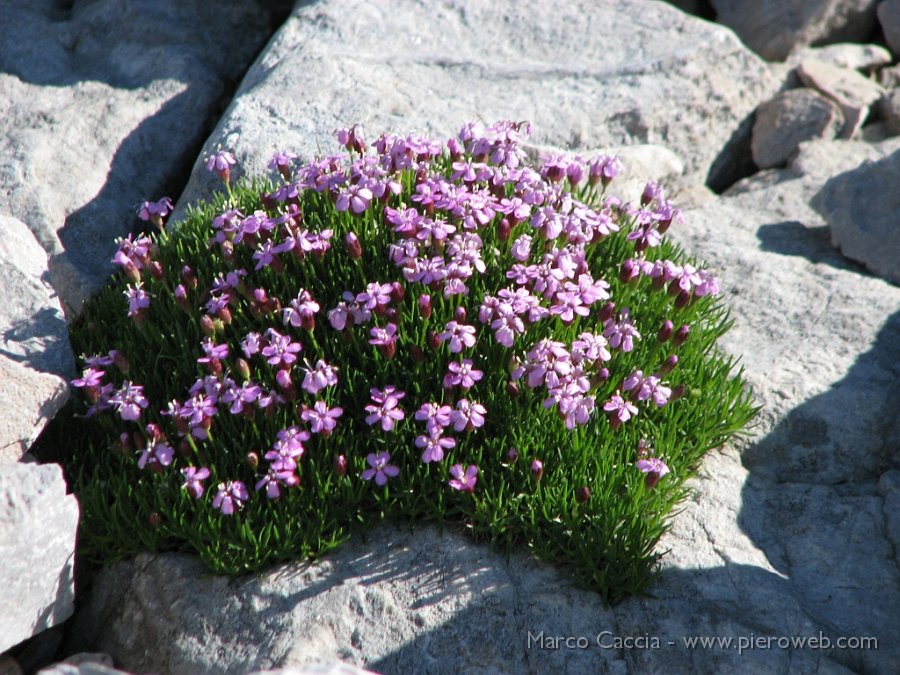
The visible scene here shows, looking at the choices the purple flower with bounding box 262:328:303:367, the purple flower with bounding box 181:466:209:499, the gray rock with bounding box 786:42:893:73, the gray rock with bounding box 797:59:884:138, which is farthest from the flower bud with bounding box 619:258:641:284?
the gray rock with bounding box 786:42:893:73

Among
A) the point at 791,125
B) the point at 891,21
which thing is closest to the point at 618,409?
the point at 791,125

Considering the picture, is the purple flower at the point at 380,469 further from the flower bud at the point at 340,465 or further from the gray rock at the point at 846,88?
the gray rock at the point at 846,88

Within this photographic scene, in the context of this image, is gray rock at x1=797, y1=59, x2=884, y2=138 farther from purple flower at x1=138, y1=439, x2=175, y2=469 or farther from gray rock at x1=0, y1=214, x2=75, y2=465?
gray rock at x1=0, y1=214, x2=75, y2=465

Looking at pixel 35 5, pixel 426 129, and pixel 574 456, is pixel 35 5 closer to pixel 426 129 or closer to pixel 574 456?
pixel 426 129

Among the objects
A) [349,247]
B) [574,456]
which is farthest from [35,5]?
[574,456]

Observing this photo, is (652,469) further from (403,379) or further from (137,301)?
(137,301)
